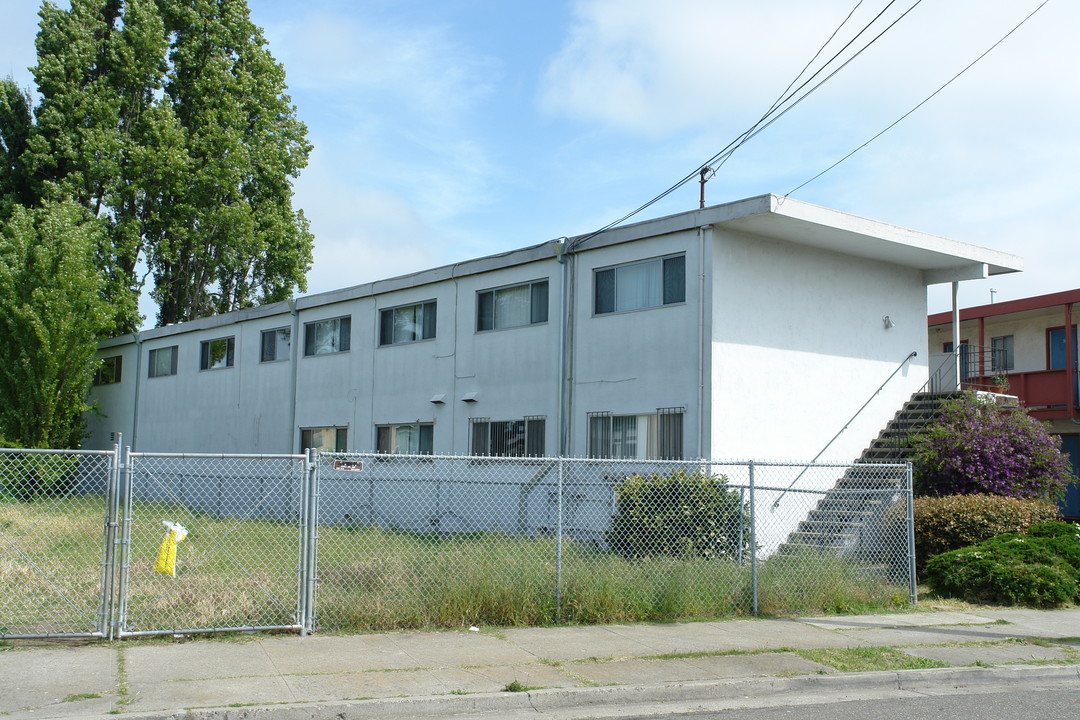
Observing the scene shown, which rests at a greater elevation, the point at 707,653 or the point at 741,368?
the point at 741,368

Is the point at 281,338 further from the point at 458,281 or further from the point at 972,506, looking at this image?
the point at 972,506

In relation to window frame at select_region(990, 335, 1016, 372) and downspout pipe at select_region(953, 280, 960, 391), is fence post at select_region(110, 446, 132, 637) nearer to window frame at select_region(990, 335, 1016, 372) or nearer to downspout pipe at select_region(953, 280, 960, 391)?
downspout pipe at select_region(953, 280, 960, 391)

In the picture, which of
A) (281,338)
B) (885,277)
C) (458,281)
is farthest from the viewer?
(281,338)

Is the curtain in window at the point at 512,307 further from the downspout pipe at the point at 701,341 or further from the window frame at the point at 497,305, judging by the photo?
the downspout pipe at the point at 701,341

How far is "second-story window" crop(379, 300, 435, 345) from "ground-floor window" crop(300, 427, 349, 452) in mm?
2366

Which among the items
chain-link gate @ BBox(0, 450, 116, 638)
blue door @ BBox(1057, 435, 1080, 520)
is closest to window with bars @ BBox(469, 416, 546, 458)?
chain-link gate @ BBox(0, 450, 116, 638)

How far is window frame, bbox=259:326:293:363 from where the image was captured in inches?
942

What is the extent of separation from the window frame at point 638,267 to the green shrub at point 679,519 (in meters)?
3.62

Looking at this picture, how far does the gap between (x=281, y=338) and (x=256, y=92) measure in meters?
15.1

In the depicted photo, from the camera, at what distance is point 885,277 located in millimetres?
18281

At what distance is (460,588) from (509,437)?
8450 mm

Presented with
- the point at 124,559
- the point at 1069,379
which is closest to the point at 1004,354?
the point at 1069,379

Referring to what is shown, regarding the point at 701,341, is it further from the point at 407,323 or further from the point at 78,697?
the point at 78,697

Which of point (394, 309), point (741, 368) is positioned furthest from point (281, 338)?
point (741, 368)
